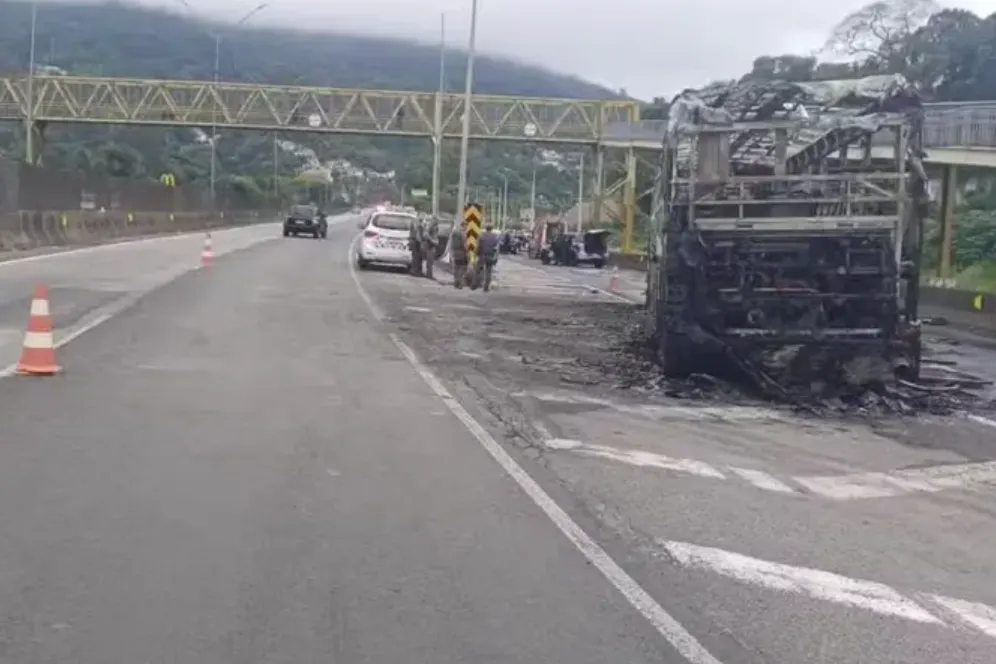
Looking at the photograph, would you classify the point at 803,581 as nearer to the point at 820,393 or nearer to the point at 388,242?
the point at 820,393

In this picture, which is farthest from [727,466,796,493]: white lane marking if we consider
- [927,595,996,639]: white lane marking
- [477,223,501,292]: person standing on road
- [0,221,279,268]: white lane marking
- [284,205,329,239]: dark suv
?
[284,205,329,239]: dark suv

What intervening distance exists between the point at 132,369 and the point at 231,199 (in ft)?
293

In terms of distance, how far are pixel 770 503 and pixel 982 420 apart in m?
5.54

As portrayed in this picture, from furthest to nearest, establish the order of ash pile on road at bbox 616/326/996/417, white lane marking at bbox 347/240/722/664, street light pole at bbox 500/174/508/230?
1. street light pole at bbox 500/174/508/230
2. ash pile on road at bbox 616/326/996/417
3. white lane marking at bbox 347/240/722/664

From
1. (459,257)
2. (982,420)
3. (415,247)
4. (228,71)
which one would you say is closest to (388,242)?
(415,247)

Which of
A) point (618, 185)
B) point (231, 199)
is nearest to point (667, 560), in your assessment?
point (618, 185)

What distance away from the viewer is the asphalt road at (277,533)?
6188mm

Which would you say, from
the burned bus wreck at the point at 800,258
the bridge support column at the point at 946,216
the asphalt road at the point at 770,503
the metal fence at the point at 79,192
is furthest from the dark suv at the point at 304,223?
the burned bus wreck at the point at 800,258

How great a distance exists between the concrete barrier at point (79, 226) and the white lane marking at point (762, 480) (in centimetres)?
3183

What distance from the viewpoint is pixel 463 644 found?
242 inches

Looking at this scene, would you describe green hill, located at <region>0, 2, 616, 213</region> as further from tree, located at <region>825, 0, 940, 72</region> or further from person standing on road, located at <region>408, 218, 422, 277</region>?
person standing on road, located at <region>408, 218, 422, 277</region>

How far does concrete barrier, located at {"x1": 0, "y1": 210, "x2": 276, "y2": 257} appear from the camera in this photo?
4128 centimetres

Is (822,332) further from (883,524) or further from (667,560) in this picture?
(667,560)

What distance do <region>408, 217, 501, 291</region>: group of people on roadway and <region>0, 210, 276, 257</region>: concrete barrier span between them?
1089cm
